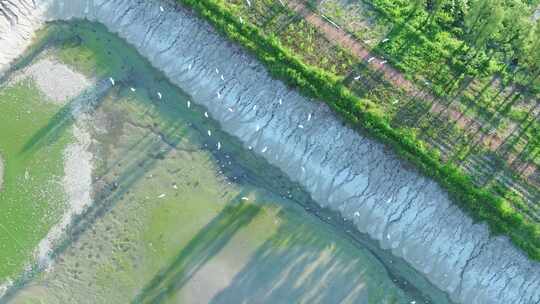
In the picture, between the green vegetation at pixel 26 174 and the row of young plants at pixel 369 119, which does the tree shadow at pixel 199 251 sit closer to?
the green vegetation at pixel 26 174

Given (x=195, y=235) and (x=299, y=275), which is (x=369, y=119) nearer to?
(x=299, y=275)

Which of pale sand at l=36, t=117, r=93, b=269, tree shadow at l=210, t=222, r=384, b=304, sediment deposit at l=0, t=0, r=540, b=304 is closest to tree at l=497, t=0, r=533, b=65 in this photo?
sediment deposit at l=0, t=0, r=540, b=304

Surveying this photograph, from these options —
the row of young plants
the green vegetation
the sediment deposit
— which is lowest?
the green vegetation

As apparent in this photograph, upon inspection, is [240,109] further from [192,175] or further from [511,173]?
[511,173]

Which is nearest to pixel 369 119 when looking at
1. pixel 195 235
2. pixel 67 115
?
pixel 195 235

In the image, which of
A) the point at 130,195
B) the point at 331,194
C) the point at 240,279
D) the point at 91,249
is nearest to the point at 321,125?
the point at 331,194

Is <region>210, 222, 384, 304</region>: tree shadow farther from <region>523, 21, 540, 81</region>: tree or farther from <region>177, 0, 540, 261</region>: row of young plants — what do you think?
<region>523, 21, 540, 81</region>: tree

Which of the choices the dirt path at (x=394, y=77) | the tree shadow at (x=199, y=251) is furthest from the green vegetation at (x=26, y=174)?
the dirt path at (x=394, y=77)

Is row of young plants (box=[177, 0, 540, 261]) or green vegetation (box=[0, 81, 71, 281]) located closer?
row of young plants (box=[177, 0, 540, 261])
